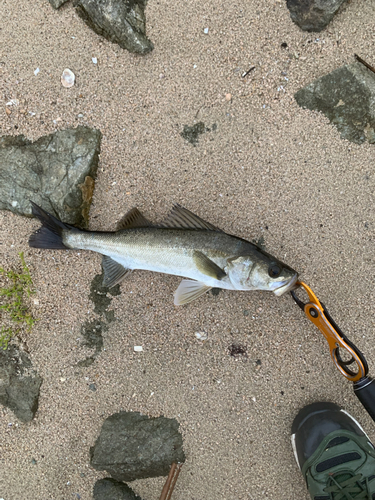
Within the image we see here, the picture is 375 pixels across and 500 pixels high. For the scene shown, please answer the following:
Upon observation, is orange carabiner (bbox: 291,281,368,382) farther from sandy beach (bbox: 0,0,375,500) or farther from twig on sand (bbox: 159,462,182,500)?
twig on sand (bbox: 159,462,182,500)

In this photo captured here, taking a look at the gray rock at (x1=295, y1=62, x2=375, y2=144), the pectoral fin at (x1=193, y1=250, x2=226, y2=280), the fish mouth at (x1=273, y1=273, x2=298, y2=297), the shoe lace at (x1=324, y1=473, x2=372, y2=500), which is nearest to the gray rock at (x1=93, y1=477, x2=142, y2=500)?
the shoe lace at (x1=324, y1=473, x2=372, y2=500)

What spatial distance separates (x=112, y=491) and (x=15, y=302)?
6.60 feet

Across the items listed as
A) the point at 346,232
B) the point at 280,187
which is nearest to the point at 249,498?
the point at 346,232

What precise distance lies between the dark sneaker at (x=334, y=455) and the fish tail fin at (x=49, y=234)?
111 inches

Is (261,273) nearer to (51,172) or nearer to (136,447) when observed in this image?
(136,447)

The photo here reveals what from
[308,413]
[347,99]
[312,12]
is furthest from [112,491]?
[312,12]

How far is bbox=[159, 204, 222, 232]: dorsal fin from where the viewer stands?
299 cm

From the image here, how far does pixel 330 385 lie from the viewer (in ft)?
10.7

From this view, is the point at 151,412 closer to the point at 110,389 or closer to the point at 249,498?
the point at 110,389

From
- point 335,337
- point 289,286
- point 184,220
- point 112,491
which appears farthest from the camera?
point 112,491

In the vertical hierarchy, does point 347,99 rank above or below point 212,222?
above

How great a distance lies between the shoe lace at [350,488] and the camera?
10.1ft

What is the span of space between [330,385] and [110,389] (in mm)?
2138

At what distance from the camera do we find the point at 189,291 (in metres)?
3.06
